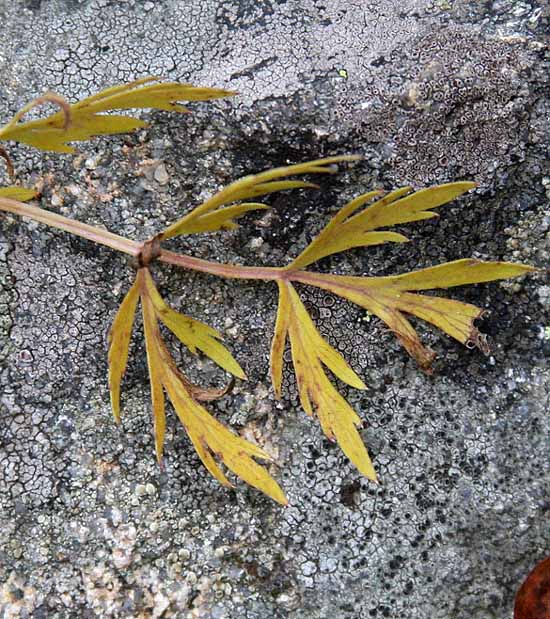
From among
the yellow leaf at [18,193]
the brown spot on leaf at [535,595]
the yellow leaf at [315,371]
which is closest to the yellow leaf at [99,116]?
the yellow leaf at [18,193]

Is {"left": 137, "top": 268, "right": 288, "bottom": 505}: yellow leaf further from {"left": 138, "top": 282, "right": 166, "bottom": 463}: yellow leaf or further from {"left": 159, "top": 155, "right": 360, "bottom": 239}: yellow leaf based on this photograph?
{"left": 159, "top": 155, "right": 360, "bottom": 239}: yellow leaf

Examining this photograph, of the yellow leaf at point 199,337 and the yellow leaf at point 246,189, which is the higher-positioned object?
the yellow leaf at point 246,189

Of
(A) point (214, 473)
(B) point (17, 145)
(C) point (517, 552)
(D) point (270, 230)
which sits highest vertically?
(B) point (17, 145)

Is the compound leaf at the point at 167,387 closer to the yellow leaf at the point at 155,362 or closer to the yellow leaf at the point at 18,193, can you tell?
the yellow leaf at the point at 155,362

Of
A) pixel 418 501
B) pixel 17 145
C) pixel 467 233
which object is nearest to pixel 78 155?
pixel 17 145

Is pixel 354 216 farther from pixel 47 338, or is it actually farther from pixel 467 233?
pixel 47 338

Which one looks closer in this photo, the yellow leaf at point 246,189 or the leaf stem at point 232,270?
the yellow leaf at point 246,189
